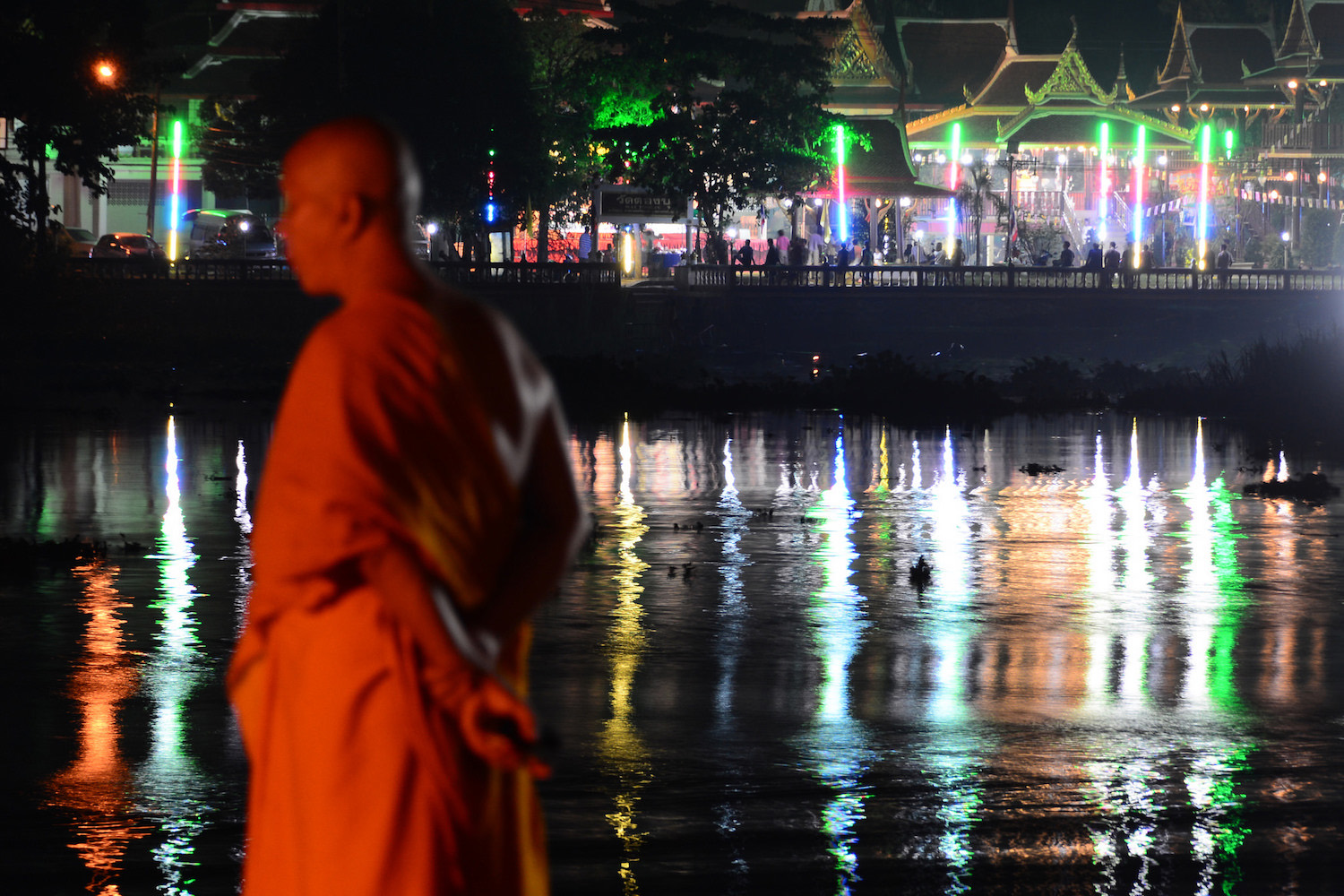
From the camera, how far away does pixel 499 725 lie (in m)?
2.85

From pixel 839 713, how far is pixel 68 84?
2938cm

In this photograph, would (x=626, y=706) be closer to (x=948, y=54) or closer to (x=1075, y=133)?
(x=1075, y=133)

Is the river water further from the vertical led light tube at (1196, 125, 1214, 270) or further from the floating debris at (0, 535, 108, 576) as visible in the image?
the vertical led light tube at (1196, 125, 1214, 270)

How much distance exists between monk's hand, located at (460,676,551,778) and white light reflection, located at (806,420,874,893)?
3136 millimetres

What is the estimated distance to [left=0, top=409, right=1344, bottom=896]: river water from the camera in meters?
6.16

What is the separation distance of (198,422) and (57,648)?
16.4 meters

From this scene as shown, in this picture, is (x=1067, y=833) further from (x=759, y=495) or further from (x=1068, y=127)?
(x=1068, y=127)

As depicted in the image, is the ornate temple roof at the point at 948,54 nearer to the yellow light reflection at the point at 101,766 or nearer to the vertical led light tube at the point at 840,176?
the vertical led light tube at the point at 840,176

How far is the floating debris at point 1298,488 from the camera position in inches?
736

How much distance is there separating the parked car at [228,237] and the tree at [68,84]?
1696cm

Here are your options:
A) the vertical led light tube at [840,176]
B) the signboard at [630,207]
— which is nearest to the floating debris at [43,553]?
the signboard at [630,207]

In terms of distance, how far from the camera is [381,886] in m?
2.93

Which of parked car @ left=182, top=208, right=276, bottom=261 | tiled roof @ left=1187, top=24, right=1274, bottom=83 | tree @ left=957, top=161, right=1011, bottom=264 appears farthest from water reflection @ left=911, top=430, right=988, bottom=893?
tiled roof @ left=1187, top=24, right=1274, bottom=83

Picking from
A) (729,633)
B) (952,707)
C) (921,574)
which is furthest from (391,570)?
(921,574)
